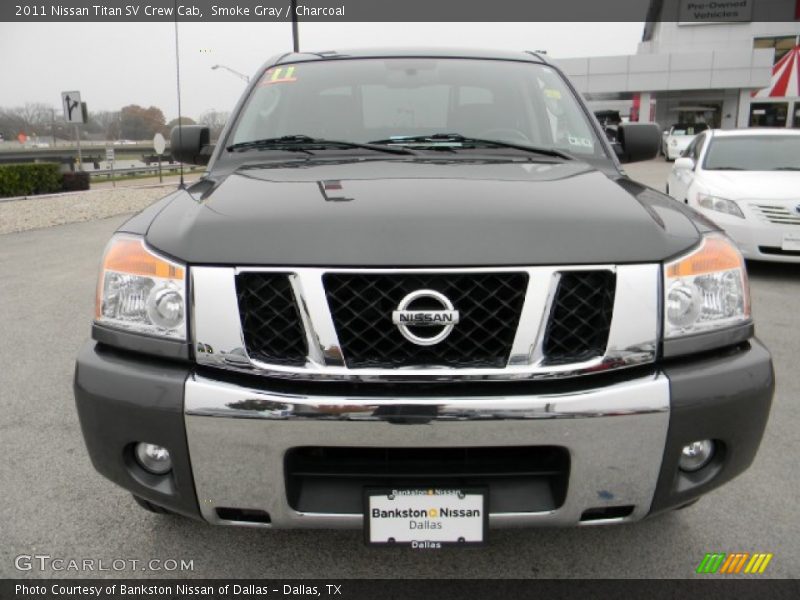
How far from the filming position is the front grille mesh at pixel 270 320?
171 centimetres

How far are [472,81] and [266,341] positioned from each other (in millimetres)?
1896

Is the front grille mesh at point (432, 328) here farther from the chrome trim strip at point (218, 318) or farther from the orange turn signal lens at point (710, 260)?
the orange turn signal lens at point (710, 260)

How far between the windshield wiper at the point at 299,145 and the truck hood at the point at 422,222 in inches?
17.1

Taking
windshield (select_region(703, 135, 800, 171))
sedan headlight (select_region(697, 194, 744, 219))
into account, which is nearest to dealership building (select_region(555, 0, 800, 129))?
windshield (select_region(703, 135, 800, 171))

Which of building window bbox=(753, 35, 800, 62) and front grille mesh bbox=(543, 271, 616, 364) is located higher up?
building window bbox=(753, 35, 800, 62)

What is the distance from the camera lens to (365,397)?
1.68 m

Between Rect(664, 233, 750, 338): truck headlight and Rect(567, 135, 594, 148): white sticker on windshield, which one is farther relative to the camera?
Rect(567, 135, 594, 148): white sticker on windshield

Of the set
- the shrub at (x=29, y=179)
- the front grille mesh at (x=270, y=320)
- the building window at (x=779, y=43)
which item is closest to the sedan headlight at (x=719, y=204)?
the front grille mesh at (x=270, y=320)

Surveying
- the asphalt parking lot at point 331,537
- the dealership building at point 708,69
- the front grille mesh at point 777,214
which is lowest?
the asphalt parking lot at point 331,537

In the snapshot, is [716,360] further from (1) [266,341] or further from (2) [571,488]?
(1) [266,341]

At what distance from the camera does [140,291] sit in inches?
72.7

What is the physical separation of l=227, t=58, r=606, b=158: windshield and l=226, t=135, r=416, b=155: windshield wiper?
0.06 metres

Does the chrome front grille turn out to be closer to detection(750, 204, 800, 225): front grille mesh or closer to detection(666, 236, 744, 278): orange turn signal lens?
detection(750, 204, 800, 225): front grille mesh

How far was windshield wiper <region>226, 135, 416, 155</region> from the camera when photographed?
266cm
